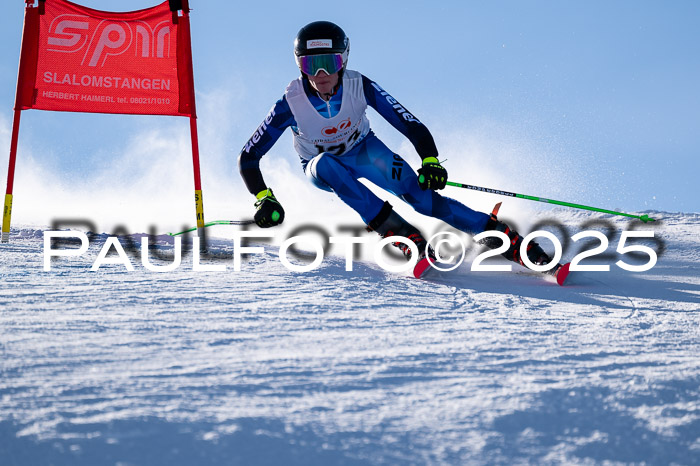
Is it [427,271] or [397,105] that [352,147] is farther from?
[427,271]

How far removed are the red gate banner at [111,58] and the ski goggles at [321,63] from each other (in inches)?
73.8

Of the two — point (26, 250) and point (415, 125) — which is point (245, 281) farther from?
point (26, 250)

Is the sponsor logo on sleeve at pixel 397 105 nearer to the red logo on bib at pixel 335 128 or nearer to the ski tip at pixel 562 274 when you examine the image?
the red logo on bib at pixel 335 128

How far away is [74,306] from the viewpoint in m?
2.25

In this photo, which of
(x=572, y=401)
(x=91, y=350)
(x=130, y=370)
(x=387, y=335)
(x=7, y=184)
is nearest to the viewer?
(x=572, y=401)

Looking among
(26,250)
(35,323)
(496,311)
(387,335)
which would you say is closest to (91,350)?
(35,323)

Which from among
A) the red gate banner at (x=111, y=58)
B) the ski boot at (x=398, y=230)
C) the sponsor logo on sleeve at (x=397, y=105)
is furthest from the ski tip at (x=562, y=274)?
the red gate banner at (x=111, y=58)

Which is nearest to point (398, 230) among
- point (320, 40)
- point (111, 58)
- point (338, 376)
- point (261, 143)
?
point (261, 143)

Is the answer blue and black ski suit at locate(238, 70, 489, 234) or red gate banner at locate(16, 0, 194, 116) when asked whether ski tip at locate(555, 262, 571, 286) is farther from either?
red gate banner at locate(16, 0, 194, 116)

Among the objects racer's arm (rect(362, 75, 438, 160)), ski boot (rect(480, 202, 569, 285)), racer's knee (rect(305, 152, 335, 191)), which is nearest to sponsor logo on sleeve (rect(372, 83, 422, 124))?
racer's arm (rect(362, 75, 438, 160))

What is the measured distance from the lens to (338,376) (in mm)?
1462

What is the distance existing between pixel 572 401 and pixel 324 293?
1.41 m

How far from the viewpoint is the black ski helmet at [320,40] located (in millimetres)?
3357

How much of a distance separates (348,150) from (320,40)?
2.16ft
